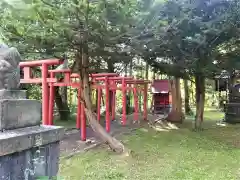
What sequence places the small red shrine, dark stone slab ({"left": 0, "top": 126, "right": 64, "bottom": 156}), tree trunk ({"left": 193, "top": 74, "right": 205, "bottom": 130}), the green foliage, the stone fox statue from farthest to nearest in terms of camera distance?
1. the small red shrine
2. tree trunk ({"left": 193, "top": 74, "right": 205, "bottom": 130})
3. the green foliage
4. the stone fox statue
5. dark stone slab ({"left": 0, "top": 126, "right": 64, "bottom": 156})

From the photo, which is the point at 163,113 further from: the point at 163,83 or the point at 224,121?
the point at 224,121

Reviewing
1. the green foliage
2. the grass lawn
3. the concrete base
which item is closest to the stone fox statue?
the concrete base

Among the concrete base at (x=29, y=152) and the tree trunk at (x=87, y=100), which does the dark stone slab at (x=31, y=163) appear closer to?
the concrete base at (x=29, y=152)

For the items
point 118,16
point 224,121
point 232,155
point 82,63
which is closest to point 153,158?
point 232,155

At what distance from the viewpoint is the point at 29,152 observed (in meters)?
2.15

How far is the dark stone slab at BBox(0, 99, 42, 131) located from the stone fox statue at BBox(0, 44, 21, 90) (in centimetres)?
19

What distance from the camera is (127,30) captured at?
5.80 meters

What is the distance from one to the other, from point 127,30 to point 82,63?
178cm

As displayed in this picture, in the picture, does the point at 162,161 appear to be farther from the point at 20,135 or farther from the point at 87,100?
the point at 20,135

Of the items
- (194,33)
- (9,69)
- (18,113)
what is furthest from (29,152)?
(194,33)

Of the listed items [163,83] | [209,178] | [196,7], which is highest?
[196,7]

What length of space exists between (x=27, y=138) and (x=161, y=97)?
48.9 feet

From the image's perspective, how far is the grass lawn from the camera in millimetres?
5449

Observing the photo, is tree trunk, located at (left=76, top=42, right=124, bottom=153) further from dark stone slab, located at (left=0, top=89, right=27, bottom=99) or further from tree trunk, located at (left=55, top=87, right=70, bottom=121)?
tree trunk, located at (left=55, top=87, right=70, bottom=121)
